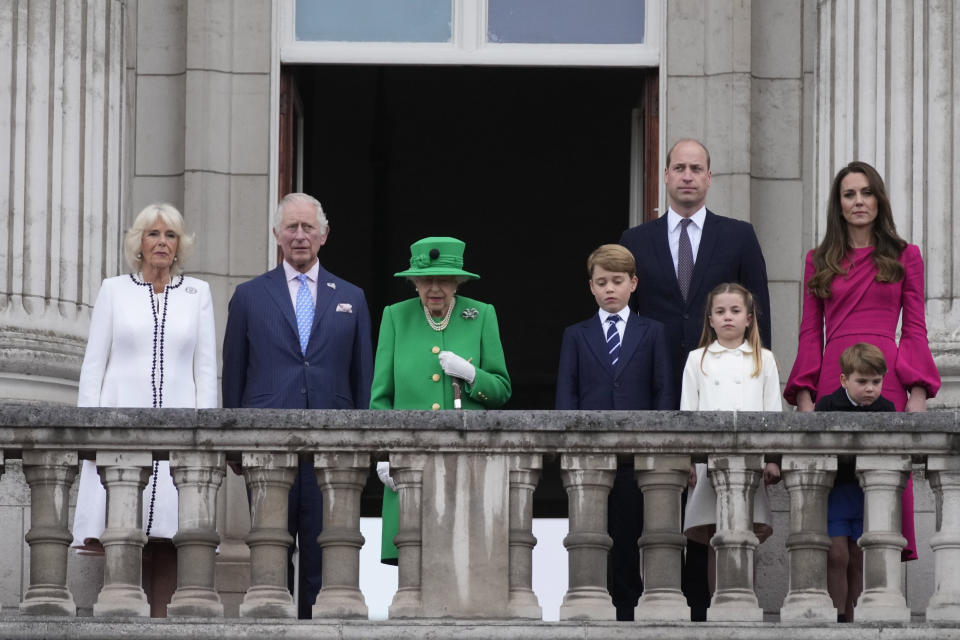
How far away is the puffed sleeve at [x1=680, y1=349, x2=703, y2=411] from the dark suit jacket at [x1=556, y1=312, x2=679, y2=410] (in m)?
0.12

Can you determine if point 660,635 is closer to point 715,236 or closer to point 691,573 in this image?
point 691,573

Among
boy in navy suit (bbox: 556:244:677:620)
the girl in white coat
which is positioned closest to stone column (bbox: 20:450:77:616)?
boy in navy suit (bbox: 556:244:677:620)

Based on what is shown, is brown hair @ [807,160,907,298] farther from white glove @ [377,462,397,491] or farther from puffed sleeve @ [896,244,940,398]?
white glove @ [377,462,397,491]

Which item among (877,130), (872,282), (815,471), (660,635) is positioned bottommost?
(660,635)

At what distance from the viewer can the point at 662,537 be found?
10.4 metres

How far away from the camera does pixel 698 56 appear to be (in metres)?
14.5

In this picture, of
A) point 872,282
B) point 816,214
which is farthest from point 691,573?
point 816,214

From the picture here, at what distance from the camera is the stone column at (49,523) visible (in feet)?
34.2

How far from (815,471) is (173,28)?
18.8 ft

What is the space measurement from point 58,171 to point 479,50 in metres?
2.72

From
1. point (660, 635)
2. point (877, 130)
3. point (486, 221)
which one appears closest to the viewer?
point (660, 635)

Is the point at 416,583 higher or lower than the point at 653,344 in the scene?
lower

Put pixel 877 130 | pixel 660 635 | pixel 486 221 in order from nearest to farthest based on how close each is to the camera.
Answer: pixel 660 635 → pixel 877 130 → pixel 486 221

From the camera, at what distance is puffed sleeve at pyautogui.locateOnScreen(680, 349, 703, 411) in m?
11.0
